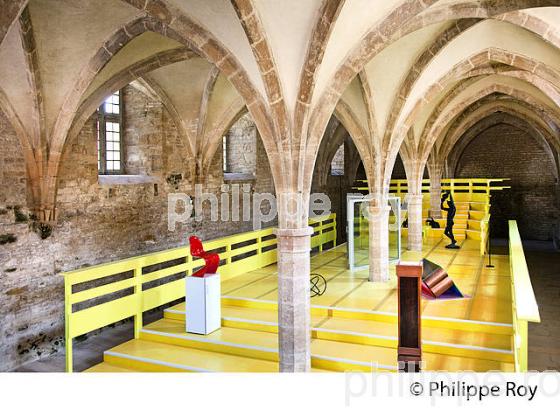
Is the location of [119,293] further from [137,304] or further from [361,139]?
[361,139]

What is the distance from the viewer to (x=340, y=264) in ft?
38.2

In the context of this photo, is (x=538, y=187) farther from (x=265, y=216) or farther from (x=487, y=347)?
(x=487, y=347)

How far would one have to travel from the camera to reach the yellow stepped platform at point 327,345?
6.25 metres

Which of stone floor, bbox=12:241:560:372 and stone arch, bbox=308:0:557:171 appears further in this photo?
stone floor, bbox=12:241:560:372

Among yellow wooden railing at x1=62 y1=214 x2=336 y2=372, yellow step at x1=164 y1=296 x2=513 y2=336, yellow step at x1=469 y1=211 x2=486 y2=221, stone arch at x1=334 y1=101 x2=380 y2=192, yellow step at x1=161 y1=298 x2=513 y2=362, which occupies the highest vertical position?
stone arch at x1=334 y1=101 x2=380 y2=192

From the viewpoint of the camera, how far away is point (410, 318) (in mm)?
5043

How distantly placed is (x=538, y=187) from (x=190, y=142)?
15808 mm

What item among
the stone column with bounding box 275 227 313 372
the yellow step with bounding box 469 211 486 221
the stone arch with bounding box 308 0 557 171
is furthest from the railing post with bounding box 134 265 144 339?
the yellow step with bounding box 469 211 486 221

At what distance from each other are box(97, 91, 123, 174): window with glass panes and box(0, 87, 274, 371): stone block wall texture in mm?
185

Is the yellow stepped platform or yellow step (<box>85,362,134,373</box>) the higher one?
the yellow stepped platform

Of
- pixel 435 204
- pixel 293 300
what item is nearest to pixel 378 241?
pixel 293 300

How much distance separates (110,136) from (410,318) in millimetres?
7913

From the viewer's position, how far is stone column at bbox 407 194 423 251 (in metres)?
12.9

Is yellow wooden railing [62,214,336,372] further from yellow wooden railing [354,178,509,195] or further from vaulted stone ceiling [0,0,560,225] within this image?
yellow wooden railing [354,178,509,195]
